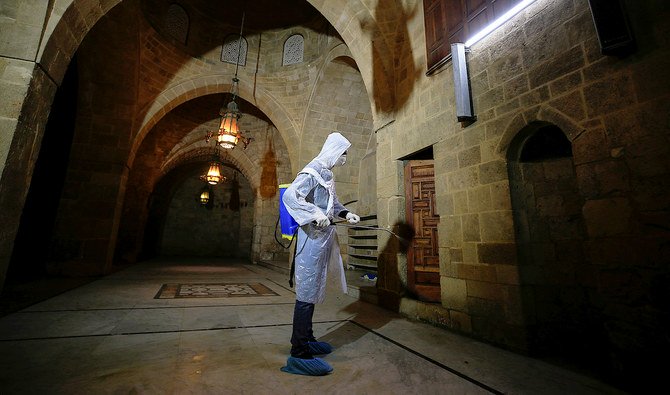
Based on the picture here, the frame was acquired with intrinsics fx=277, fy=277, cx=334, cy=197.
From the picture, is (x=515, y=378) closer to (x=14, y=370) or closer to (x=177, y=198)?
(x=14, y=370)

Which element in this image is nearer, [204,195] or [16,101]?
[16,101]

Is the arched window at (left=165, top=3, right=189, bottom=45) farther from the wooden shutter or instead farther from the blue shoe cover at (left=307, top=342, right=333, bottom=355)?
the blue shoe cover at (left=307, top=342, right=333, bottom=355)

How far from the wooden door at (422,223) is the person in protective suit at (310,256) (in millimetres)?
1899

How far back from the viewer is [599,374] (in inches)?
82.9

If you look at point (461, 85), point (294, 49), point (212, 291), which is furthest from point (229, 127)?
point (461, 85)

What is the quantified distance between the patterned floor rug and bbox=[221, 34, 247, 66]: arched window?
7140 millimetres

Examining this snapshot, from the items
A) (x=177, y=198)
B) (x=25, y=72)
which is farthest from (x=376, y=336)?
(x=177, y=198)

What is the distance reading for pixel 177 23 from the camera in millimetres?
8250

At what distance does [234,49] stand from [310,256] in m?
9.31

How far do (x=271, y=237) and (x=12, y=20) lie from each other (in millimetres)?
9673

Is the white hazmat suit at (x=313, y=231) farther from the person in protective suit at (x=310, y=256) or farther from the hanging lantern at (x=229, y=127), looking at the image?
the hanging lantern at (x=229, y=127)

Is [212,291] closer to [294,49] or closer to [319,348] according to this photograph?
[319,348]

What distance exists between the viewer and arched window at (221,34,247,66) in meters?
9.05

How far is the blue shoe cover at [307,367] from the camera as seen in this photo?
1.94 meters
